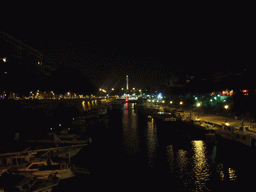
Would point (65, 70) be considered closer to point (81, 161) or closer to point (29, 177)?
point (81, 161)

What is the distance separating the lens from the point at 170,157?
66.3ft

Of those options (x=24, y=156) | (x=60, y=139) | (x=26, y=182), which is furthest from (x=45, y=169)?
(x=60, y=139)

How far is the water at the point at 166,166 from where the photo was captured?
49.3 feet

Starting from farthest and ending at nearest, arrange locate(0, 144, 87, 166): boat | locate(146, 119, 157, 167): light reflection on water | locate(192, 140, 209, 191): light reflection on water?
locate(146, 119, 157, 167): light reflection on water → locate(0, 144, 87, 166): boat → locate(192, 140, 209, 191): light reflection on water

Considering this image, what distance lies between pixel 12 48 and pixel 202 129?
60069 millimetres

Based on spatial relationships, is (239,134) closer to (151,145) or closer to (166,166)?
(166,166)

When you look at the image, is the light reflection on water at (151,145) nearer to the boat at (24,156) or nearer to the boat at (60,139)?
the boat at (60,139)

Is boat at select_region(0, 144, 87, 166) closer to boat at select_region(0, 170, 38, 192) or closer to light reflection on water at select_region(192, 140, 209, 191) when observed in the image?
boat at select_region(0, 170, 38, 192)

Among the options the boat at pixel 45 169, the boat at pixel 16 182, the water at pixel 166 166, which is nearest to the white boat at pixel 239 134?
the water at pixel 166 166

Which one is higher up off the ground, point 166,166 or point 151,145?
point 151,145

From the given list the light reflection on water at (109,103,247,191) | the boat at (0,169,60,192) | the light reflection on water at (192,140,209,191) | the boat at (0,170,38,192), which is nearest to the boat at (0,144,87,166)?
the boat at (0,169,60,192)

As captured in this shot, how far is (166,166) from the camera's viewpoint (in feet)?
59.5

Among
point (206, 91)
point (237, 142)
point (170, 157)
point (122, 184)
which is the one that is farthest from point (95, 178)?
point (206, 91)

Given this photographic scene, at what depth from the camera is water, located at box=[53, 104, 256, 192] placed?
15.0 meters
